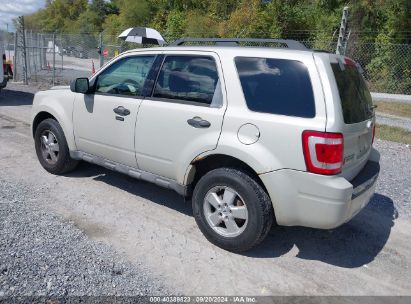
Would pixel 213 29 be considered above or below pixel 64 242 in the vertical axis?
above

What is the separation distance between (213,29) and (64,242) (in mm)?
26539

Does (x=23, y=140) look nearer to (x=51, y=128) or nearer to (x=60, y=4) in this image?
(x=51, y=128)

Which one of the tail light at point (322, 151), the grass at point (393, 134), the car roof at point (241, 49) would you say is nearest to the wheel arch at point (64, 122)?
the car roof at point (241, 49)

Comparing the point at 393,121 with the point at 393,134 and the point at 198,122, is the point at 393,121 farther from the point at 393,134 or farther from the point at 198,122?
the point at 198,122

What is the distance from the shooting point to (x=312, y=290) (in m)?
3.27

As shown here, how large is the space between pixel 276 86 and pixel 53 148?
11.0ft

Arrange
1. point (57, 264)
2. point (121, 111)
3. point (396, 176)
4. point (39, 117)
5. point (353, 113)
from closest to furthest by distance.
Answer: point (57, 264)
point (353, 113)
point (121, 111)
point (39, 117)
point (396, 176)

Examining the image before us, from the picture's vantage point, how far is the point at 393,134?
32.0 feet

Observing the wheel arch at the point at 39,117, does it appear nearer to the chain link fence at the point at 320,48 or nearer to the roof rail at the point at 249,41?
the roof rail at the point at 249,41

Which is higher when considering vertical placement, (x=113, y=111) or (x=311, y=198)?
(x=113, y=111)

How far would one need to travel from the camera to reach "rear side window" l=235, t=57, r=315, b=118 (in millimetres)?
3275

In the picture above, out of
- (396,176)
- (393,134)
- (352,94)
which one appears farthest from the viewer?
(393,134)

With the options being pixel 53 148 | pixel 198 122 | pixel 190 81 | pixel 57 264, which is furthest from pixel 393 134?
pixel 57 264

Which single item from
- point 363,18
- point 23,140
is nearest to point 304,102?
point 23,140
